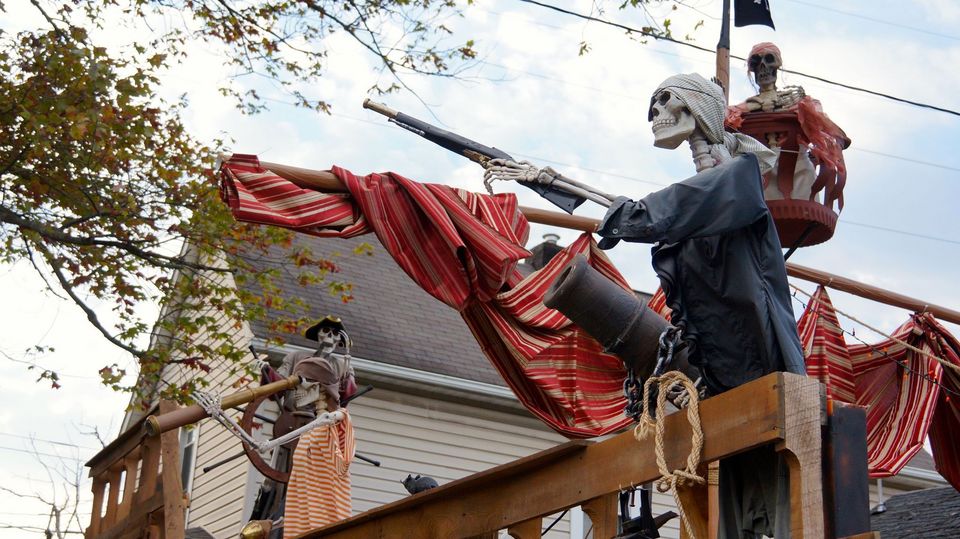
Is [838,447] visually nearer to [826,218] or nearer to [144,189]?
[826,218]

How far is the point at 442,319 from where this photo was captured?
16.3 metres

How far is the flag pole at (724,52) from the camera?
7.83 metres

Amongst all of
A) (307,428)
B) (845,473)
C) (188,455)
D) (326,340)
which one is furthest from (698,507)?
(188,455)

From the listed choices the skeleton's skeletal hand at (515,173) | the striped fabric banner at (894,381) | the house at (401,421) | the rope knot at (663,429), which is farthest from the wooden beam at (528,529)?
the house at (401,421)

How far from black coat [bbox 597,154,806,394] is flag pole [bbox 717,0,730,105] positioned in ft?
12.2

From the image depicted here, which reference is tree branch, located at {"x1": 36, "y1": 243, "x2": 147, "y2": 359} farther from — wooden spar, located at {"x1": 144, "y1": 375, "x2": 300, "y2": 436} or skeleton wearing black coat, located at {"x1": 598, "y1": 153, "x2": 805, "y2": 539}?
skeleton wearing black coat, located at {"x1": 598, "y1": 153, "x2": 805, "y2": 539}

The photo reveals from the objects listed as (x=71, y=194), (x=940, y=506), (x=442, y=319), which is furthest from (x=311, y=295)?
(x=940, y=506)

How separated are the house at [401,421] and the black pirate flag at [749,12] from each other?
21.7 feet

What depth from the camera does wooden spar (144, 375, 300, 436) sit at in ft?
24.7

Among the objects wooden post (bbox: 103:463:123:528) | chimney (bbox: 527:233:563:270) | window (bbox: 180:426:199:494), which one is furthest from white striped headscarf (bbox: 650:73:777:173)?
chimney (bbox: 527:233:563:270)

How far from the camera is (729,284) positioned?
409cm

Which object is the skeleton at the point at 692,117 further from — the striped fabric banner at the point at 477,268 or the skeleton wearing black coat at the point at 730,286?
the striped fabric banner at the point at 477,268

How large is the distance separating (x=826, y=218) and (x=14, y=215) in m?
7.46

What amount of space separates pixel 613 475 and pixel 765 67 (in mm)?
3995
